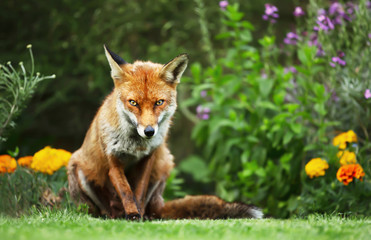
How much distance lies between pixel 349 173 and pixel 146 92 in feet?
7.36

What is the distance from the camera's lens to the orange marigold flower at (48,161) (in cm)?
514

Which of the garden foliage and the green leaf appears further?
the green leaf

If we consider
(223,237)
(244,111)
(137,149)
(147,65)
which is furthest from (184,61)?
(244,111)

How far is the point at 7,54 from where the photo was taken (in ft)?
24.7

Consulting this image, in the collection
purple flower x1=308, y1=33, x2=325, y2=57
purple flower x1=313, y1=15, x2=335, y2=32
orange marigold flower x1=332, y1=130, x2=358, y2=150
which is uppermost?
purple flower x1=313, y1=15, x2=335, y2=32

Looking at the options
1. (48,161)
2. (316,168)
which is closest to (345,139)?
(316,168)

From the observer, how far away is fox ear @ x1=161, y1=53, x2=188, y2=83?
4238mm

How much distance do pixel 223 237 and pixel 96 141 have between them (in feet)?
6.83

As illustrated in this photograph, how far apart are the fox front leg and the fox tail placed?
2.29ft

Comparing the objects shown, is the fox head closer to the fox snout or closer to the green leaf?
the fox snout

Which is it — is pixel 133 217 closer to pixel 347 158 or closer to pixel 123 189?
pixel 123 189

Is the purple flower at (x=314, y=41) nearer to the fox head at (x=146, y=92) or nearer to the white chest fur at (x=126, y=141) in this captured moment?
the fox head at (x=146, y=92)

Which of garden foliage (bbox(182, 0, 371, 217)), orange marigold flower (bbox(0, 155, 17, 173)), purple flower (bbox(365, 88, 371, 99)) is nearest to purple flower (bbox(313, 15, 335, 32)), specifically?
garden foliage (bbox(182, 0, 371, 217))

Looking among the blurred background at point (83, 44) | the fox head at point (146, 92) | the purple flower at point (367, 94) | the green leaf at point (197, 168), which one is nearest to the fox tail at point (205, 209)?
the fox head at point (146, 92)
